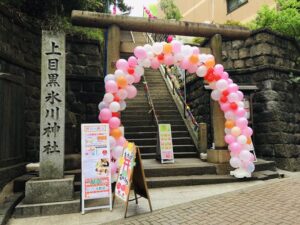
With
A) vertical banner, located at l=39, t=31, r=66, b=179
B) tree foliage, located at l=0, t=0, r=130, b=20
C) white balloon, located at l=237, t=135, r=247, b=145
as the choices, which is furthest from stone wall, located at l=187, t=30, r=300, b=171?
vertical banner, located at l=39, t=31, r=66, b=179

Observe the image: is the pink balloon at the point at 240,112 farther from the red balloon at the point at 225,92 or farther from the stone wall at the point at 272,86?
the stone wall at the point at 272,86

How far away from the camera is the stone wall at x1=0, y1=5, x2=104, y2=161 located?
662 centimetres

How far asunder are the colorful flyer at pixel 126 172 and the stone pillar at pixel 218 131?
3564 millimetres

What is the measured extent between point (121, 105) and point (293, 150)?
618cm

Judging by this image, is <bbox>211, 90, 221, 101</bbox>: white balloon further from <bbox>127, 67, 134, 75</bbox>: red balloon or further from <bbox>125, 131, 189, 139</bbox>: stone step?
<bbox>125, 131, 189, 139</bbox>: stone step

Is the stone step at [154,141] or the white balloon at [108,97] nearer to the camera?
the white balloon at [108,97]

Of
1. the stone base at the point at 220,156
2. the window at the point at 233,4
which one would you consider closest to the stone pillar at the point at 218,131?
the stone base at the point at 220,156

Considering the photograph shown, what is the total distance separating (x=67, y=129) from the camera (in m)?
7.28

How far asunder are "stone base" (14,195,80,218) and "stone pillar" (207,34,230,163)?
4.29m

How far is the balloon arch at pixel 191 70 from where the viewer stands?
6.55 metres

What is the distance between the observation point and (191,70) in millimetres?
7113

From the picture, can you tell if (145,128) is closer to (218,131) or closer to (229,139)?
(218,131)

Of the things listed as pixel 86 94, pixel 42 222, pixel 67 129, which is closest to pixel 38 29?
pixel 86 94

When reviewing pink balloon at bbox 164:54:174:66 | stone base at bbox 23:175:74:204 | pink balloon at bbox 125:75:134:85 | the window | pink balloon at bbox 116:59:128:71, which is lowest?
stone base at bbox 23:175:74:204
